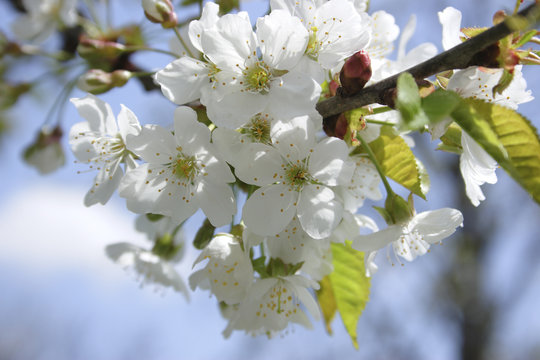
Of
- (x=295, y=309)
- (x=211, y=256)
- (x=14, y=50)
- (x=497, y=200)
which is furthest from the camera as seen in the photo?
(x=497, y=200)

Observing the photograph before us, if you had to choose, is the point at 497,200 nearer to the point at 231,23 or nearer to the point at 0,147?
the point at 0,147

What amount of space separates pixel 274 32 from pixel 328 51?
5.5 inches

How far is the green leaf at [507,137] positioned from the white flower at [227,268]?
1.96 feet

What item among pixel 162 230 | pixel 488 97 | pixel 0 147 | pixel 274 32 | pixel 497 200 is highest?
pixel 274 32

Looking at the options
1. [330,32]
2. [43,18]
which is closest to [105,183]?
[330,32]

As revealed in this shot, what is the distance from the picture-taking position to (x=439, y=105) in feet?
2.18

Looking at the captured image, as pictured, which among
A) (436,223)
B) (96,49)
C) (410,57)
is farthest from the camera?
(96,49)

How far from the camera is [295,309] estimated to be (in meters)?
1.28

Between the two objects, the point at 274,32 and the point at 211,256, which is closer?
the point at 274,32

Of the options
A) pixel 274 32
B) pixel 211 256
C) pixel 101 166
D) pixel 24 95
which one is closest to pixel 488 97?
pixel 274 32

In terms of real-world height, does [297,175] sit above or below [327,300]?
above

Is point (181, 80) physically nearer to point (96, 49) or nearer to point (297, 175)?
point (297, 175)

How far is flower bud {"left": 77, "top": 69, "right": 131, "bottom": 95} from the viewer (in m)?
1.21

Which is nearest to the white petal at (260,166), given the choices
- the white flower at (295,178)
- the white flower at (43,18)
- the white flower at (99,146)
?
the white flower at (295,178)
